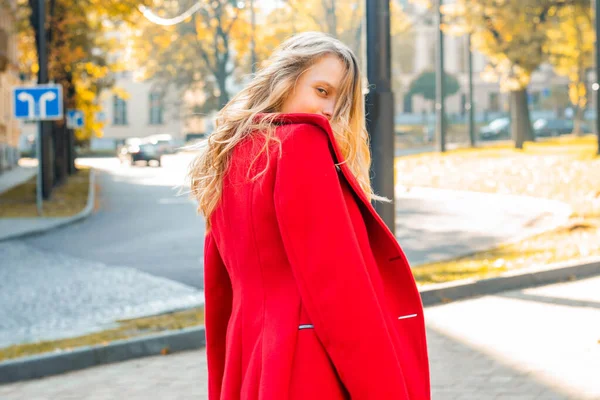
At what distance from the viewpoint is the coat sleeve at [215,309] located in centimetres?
254

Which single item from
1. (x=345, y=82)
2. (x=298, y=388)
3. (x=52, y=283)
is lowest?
(x=52, y=283)

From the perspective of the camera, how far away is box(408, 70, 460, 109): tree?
74.8 m

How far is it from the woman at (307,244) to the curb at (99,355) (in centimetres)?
442

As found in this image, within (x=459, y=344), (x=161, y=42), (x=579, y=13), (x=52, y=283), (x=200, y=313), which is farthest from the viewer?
(x=161, y=42)

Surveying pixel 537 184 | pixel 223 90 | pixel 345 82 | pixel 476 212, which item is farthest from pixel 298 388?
pixel 223 90

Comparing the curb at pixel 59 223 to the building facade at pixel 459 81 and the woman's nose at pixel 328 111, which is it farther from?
the building facade at pixel 459 81

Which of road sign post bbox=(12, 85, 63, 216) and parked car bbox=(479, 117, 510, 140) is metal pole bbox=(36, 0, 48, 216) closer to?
road sign post bbox=(12, 85, 63, 216)

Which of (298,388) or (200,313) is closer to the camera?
(298,388)

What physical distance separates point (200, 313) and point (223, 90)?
153 feet

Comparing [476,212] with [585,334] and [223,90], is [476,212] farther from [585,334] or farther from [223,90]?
[223,90]

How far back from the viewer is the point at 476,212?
A: 17.3m

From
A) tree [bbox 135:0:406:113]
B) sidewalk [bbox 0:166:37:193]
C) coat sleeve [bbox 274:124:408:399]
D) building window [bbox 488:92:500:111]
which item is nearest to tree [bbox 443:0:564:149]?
tree [bbox 135:0:406:113]

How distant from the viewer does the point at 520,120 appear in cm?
3594

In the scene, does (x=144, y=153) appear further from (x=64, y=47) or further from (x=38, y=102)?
(x=38, y=102)
